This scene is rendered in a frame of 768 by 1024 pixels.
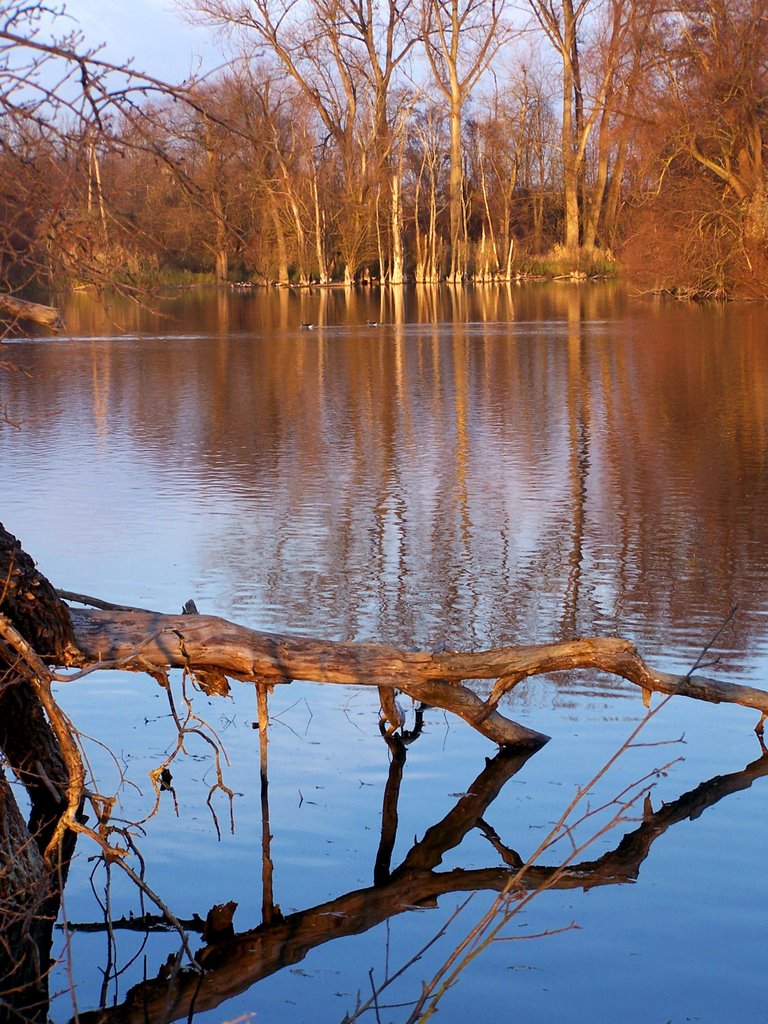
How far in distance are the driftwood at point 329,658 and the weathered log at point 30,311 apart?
1.48 metres

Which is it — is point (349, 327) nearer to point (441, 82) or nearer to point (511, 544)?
point (511, 544)

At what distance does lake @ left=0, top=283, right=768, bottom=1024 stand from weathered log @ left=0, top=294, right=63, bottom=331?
0.31 meters

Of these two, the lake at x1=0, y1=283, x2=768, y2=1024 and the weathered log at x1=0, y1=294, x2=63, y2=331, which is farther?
the lake at x1=0, y1=283, x2=768, y2=1024

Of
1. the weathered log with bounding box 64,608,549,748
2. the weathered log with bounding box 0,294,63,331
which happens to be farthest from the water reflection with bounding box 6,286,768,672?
the weathered log with bounding box 0,294,63,331

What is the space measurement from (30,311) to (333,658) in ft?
6.87

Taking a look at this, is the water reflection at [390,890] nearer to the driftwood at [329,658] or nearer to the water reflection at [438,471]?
the driftwood at [329,658]

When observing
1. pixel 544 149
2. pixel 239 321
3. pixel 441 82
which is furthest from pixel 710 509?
pixel 544 149

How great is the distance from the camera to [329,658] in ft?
17.9

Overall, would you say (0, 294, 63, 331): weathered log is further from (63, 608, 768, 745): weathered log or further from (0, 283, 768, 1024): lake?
(63, 608, 768, 745): weathered log

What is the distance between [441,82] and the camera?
5412 cm

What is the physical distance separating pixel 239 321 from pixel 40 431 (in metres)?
17.4

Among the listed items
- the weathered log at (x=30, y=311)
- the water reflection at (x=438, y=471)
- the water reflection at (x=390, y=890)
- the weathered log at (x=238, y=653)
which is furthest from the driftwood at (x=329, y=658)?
the water reflection at (x=438, y=471)

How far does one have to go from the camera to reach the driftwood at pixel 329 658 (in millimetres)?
5312

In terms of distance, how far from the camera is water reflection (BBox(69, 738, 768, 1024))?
4.37m
